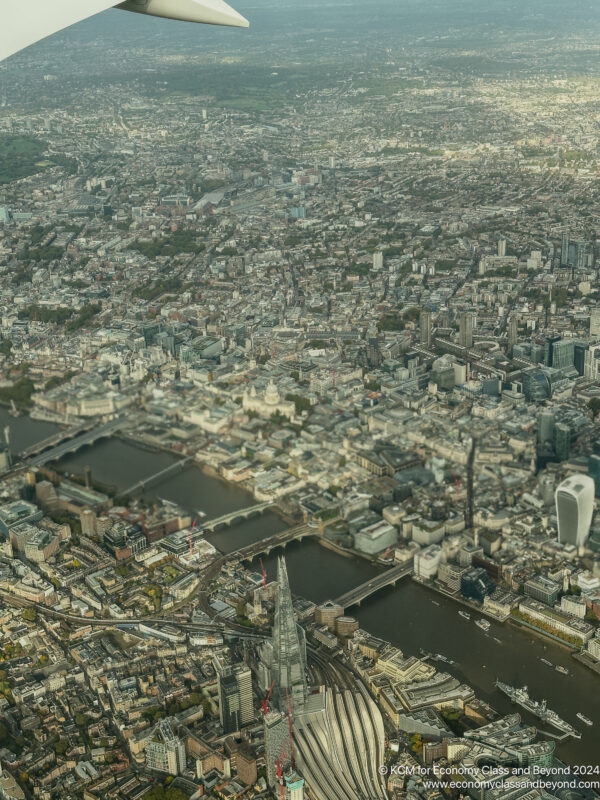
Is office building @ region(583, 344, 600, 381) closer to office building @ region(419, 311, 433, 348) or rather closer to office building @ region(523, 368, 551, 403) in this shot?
office building @ region(523, 368, 551, 403)

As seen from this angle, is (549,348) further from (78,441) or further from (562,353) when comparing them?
(78,441)

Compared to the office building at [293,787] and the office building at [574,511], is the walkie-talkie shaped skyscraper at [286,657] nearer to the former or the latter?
the office building at [293,787]

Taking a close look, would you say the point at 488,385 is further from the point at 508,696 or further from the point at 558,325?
the point at 508,696

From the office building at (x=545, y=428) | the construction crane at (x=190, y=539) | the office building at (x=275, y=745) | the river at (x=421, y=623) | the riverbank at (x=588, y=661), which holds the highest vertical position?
the office building at (x=275, y=745)

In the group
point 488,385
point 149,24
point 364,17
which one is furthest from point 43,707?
point 364,17

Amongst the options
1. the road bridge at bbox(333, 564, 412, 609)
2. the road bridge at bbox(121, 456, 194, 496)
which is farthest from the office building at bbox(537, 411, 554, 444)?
the road bridge at bbox(121, 456, 194, 496)

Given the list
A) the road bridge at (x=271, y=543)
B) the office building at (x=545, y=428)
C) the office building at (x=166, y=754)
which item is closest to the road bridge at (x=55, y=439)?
the road bridge at (x=271, y=543)
